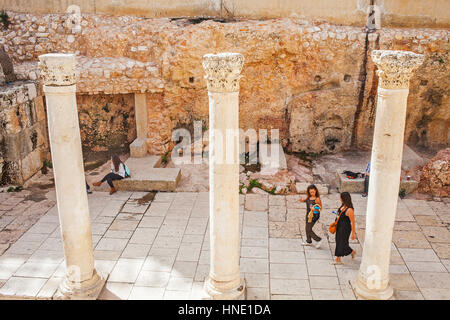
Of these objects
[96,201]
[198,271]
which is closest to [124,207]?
[96,201]

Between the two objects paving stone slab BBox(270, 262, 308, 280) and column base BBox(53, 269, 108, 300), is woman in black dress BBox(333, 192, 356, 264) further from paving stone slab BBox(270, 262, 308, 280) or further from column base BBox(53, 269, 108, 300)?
column base BBox(53, 269, 108, 300)

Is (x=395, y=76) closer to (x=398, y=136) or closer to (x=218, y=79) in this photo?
(x=398, y=136)

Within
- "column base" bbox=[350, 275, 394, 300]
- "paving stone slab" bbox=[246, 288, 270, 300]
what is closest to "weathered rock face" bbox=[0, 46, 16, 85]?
"paving stone slab" bbox=[246, 288, 270, 300]

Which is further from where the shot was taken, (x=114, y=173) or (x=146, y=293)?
(x=114, y=173)

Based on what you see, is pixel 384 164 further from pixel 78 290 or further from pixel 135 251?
pixel 78 290

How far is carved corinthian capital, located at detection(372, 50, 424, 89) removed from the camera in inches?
199

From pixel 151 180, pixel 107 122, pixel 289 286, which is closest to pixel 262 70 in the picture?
pixel 151 180

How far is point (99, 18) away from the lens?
11273mm

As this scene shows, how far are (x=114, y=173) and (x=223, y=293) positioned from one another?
15.5 feet

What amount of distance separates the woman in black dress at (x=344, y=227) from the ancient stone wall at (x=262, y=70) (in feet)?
16.4

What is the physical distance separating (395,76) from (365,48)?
20.0 ft

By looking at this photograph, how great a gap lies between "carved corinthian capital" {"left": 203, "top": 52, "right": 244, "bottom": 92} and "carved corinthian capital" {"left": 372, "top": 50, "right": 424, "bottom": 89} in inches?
65.8

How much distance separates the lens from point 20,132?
9922mm

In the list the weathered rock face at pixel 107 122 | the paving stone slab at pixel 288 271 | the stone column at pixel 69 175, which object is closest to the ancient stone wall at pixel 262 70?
the weathered rock face at pixel 107 122
